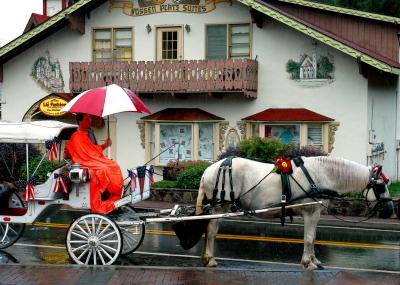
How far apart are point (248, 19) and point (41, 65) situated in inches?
330

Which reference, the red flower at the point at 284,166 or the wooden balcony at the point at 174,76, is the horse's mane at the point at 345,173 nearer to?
the red flower at the point at 284,166

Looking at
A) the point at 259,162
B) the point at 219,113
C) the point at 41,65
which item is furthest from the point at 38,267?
the point at 41,65

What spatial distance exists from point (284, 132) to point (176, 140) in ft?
13.1

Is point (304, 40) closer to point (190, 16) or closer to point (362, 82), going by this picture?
point (362, 82)

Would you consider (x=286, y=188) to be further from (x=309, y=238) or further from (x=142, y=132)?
(x=142, y=132)

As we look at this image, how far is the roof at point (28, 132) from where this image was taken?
37.0 ft

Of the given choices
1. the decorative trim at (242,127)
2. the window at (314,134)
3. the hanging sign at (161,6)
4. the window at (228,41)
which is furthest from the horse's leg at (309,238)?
the hanging sign at (161,6)

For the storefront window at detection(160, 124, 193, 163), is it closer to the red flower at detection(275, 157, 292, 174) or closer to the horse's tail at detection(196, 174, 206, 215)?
the horse's tail at detection(196, 174, 206, 215)

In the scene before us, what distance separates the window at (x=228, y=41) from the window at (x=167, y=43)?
1.25m

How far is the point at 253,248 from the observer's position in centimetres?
1300

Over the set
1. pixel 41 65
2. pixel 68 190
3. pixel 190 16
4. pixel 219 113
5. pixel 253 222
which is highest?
pixel 190 16

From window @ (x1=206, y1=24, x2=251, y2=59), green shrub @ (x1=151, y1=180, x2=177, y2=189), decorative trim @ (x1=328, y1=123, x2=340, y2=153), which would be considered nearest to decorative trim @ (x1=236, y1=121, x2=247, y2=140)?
window @ (x1=206, y1=24, x2=251, y2=59)

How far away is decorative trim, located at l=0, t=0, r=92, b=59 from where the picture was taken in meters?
24.4

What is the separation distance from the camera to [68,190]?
11359 mm
